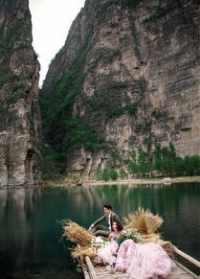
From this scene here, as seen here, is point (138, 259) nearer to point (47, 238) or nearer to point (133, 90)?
point (47, 238)

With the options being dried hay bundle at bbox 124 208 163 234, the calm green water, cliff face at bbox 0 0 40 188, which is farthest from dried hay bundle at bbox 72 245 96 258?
cliff face at bbox 0 0 40 188

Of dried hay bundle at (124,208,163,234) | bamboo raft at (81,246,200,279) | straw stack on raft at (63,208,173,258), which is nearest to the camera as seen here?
bamboo raft at (81,246,200,279)

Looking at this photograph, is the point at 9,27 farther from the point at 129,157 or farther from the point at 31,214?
the point at 31,214

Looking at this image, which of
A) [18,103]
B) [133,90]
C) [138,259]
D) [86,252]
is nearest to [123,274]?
[138,259]

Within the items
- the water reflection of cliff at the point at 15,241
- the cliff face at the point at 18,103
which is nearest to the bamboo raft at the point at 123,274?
the water reflection of cliff at the point at 15,241

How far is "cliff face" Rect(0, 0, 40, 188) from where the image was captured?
137275 mm

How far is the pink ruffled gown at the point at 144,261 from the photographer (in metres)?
14.4

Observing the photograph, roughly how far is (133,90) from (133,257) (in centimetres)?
15477

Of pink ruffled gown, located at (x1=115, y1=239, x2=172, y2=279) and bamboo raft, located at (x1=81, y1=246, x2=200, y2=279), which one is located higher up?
pink ruffled gown, located at (x1=115, y1=239, x2=172, y2=279)

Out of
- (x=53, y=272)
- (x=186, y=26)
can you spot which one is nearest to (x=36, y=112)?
(x=186, y=26)

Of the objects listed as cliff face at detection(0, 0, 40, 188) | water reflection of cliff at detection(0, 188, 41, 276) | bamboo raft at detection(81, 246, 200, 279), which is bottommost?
water reflection of cliff at detection(0, 188, 41, 276)

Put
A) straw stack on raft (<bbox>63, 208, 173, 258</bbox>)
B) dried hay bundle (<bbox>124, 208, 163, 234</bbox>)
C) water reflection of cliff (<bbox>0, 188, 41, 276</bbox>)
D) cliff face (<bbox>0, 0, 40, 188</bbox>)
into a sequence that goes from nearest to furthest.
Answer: straw stack on raft (<bbox>63, 208, 173, 258</bbox>), dried hay bundle (<bbox>124, 208, 163, 234</bbox>), water reflection of cliff (<bbox>0, 188, 41, 276</bbox>), cliff face (<bbox>0, 0, 40, 188</bbox>)

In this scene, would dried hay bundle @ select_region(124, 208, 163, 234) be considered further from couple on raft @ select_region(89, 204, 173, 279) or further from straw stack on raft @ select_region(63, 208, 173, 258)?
couple on raft @ select_region(89, 204, 173, 279)

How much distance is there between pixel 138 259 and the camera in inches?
603
